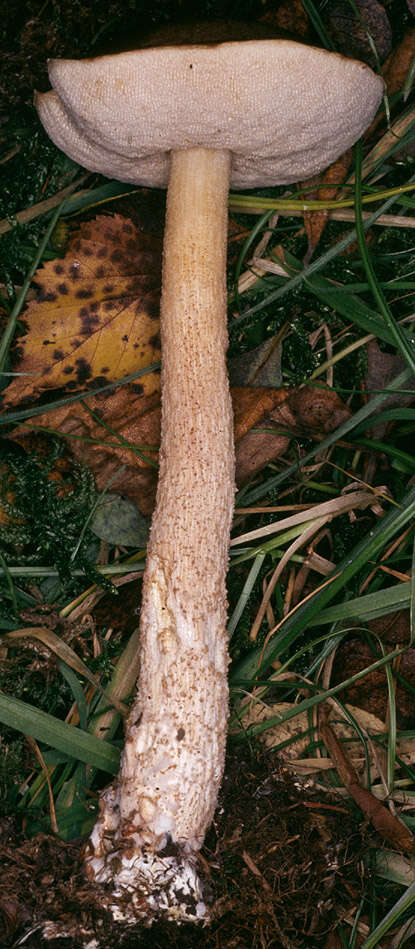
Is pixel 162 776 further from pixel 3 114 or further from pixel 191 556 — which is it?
pixel 3 114

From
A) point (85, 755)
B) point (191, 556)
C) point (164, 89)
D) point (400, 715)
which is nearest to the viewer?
point (164, 89)

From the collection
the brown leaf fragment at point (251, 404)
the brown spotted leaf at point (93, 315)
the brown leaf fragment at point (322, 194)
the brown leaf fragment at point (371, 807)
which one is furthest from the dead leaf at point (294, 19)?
the brown leaf fragment at point (371, 807)

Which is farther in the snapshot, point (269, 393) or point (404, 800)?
point (269, 393)

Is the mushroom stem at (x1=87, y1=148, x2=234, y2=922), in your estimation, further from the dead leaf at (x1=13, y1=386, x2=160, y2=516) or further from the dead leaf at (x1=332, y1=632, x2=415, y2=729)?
the dead leaf at (x1=332, y1=632, x2=415, y2=729)

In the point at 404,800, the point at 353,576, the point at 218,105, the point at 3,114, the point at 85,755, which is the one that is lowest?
the point at 404,800

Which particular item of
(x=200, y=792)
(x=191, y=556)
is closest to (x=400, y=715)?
(x=200, y=792)

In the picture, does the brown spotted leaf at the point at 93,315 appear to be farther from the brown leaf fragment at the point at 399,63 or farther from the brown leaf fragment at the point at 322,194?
the brown leaf fragment at the point at 399,63
